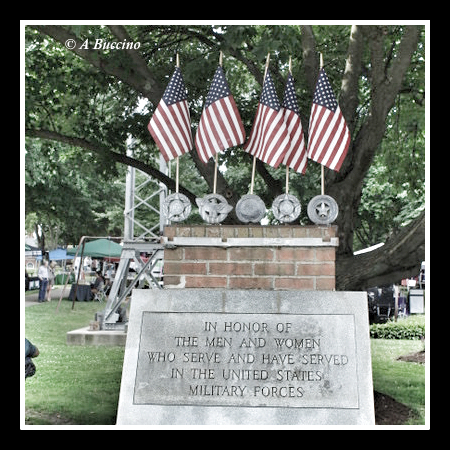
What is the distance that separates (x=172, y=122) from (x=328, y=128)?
141 centimetres

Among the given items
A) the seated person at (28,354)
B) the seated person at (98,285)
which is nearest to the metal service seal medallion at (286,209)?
the seated person at (28,354)

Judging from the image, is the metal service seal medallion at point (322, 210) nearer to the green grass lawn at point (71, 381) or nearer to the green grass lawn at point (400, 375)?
the green grass lawn at point (400, 375)

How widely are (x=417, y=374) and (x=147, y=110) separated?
243 inches

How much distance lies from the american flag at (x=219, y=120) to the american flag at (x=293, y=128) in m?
0.46

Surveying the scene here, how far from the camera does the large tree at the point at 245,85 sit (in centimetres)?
611

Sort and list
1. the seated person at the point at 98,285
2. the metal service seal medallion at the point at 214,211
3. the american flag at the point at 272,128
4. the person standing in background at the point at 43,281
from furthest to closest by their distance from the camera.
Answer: the seated person at the point at 98,285 < the person standing in background at the point at 43,281 < the american flag at the point at 272,128 < the metal service seal medallion at the point at 214,211

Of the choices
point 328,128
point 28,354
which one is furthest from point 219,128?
point 28,354

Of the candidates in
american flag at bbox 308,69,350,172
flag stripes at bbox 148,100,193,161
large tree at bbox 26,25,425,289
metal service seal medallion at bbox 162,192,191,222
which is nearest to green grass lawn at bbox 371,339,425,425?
large tree at bbox 26,25,425,289

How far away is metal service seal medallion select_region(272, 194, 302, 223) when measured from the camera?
16.9 feet

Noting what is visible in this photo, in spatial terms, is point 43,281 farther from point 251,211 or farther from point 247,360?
point 247,360

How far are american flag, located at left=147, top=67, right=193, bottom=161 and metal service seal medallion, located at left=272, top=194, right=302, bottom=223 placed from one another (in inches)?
40.0

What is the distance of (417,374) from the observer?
9883 mm

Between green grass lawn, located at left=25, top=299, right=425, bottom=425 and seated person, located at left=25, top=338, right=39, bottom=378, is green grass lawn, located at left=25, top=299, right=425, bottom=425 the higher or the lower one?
the lower one

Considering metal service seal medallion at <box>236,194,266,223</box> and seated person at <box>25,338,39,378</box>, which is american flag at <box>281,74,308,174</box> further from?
seated person at <box>25,338,39,378</box>
